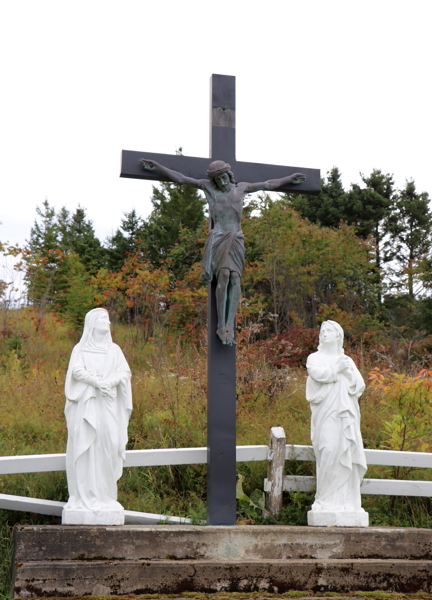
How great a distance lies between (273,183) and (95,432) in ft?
9.08

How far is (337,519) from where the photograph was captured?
531 centimetres

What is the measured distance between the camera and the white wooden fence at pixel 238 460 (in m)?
5.46

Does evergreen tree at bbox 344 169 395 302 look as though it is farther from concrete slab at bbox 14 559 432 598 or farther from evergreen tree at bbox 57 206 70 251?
concrete slab at bbox 14 559 432 598

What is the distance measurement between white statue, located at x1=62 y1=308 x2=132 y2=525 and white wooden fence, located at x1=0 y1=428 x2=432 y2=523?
1.53ft

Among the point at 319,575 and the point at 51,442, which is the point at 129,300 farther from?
the point at 319,575

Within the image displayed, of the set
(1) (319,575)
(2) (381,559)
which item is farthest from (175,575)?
(2) (381,559)

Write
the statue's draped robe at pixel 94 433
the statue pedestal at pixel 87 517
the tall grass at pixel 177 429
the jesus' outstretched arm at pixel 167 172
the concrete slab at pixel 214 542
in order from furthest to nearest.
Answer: the tall grass at pixel 177 429
the jesus' outstretched arm at pixel 167 172
the statue's draped robe at pixel 94 433
the statue pedestal at pixel 87 517
the concrete slab at pixel 214 542

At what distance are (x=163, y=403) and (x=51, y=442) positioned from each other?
1.51m

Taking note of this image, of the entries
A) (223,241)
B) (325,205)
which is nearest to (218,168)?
(223,241)

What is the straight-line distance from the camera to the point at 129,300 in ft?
50.8

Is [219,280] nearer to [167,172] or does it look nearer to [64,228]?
[167,172]

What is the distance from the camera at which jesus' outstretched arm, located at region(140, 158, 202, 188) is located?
5680 millimetres

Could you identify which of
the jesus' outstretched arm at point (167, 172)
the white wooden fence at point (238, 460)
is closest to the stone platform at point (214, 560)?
the white wooden fence at point (238, 460)

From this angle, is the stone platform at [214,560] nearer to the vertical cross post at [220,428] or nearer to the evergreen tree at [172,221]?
the vertical cross post at [220,428]
